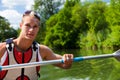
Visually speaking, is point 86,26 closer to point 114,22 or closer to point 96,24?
point 96,24

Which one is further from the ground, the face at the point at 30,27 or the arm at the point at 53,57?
the face at the point at 30,27

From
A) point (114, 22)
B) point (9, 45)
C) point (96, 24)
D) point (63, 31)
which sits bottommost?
point (9, 45)

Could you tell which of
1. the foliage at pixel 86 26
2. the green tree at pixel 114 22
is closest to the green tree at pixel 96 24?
the foliage at pixel 86 26

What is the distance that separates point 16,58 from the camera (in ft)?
13.1

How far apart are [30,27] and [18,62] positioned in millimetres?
427

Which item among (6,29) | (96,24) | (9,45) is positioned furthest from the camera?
(6,29)

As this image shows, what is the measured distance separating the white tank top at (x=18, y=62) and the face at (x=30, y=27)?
0.24m

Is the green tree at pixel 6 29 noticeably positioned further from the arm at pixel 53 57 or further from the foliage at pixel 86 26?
the arm at pixel 53 57

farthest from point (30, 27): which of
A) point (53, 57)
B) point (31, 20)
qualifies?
point (53, 57)

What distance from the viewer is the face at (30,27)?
12.5 ft

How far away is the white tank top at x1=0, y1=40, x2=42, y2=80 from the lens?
3.95 meters

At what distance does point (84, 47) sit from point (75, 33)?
375 centimetres

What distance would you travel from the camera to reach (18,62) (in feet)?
13.1

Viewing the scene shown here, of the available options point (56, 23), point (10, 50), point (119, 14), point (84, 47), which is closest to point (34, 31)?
point (10, 50)
